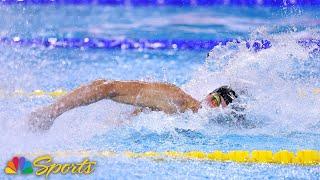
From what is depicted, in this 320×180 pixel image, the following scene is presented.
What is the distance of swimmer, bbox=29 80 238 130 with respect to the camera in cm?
284

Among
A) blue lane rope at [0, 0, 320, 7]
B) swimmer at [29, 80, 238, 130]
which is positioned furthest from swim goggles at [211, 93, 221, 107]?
blue lane rope at [0, 0, 320, 7]

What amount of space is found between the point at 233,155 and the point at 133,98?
0.58m

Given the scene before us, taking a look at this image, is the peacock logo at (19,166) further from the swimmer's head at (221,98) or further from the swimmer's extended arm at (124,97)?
the swimmer's head at (221,98)

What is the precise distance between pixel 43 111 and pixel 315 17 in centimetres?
444

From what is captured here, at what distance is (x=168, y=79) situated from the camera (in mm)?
5191

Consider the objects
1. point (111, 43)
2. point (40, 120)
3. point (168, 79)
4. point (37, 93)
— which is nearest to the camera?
point (40, 120)

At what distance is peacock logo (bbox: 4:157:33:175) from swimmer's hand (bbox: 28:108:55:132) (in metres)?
0.17

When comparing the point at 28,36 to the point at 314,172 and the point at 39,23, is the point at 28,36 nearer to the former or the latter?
the point at 39,23

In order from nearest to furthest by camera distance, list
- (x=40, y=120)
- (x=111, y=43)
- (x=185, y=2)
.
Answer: (x=40, y=120), (x=111, y=43), (x=185, y=2)

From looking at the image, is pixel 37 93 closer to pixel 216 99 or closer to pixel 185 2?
pixel 216 99

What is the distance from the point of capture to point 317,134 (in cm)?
324

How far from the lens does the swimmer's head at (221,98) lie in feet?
10.3

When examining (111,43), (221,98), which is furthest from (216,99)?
(111,43)

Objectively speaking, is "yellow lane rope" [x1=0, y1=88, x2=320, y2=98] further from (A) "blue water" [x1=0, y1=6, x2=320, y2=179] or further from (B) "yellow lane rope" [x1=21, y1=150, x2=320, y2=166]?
(B) "yellow lane rope" [x1=21, y1=150, x2=320, y2=166]
